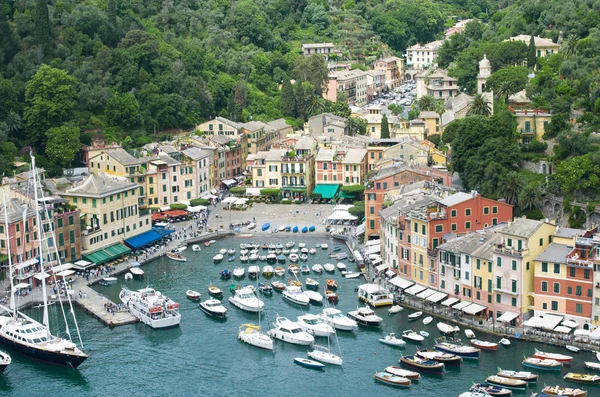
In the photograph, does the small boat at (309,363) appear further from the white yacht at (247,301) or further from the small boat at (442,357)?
the white yacht at (247,301)

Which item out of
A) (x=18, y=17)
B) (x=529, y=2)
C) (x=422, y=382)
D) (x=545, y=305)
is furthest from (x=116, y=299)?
(x=529, y=2)

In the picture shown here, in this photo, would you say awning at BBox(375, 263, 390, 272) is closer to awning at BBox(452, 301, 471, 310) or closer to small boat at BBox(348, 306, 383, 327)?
small boat at BBox(348, 306, 383, 327)

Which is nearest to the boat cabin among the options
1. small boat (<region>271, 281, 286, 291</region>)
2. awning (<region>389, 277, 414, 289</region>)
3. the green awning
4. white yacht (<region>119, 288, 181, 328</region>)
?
awning (<region>389, 277, 414, 289</region>)

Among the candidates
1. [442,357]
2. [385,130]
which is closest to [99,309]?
[442,357]

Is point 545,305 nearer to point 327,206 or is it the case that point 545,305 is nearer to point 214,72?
point 327,206

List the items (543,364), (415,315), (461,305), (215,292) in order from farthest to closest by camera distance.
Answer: (215,292), (415,315), (461,305), (543,364)

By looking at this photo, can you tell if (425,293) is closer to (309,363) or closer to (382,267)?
(382,267)
